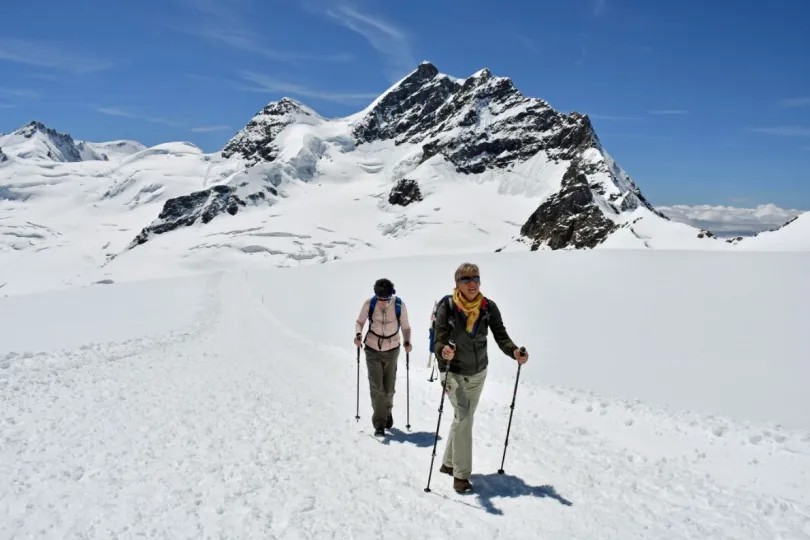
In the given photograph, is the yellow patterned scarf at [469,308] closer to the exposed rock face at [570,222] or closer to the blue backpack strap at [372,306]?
the blue backpack strap at [372,306]

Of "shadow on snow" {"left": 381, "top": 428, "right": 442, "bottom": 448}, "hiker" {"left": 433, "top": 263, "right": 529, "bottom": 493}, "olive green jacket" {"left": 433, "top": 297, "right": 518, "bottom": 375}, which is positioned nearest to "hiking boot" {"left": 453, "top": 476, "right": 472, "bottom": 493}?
"hiker" {"left": 433, "top": 263, "right": 529, "bottom": 493}

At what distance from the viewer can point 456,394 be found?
7.00 m

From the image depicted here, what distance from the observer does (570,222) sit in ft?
438

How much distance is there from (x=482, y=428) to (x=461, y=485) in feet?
10.0

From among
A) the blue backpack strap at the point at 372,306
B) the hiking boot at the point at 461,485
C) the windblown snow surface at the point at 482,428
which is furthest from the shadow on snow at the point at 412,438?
the blue backpack strap at the point at 372,306

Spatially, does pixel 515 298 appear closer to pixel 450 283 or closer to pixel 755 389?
pixel 450 283

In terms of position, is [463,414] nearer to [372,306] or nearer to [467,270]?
[467,270]

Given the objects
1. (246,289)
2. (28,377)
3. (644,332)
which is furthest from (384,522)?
(246,289)

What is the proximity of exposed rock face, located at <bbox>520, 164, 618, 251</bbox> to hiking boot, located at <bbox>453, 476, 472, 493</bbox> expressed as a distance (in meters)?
116

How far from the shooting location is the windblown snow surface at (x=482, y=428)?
6.30 meters

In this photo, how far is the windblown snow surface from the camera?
630 cm

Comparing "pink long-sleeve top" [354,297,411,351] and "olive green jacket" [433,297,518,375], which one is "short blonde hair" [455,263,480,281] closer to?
"olive green jacket" [433,297,518,375]

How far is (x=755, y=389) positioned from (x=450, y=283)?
2096 cm

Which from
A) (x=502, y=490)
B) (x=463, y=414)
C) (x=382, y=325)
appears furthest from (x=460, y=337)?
(x=382, y=325)
